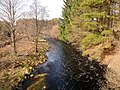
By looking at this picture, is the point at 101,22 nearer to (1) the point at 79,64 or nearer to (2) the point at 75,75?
(1) the point at 79,64

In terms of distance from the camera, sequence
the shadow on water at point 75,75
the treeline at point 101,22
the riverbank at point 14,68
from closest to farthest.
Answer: the riverbank at point 14,68 < the shadow on water at point 75,75 < the treeline at point 101,22

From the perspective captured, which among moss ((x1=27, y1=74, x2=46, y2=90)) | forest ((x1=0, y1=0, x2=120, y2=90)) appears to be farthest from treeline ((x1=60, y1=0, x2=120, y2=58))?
moss ((x1=27, y1=74, x2=46, y2=90))

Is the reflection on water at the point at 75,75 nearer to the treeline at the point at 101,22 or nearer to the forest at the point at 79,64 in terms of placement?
the forest at the point at 79,64

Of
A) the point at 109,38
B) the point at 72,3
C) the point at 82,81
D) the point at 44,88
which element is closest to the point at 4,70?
the point at 44,88

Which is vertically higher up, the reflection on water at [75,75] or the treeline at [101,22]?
the treeline at [101,22]

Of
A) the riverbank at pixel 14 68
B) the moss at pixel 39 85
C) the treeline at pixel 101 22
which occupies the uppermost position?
the treeline at pixel 101 22

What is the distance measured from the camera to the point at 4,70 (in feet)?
74.8

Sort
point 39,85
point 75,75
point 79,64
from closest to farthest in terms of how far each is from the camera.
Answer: point 39,85
point 75,75
point 79,64

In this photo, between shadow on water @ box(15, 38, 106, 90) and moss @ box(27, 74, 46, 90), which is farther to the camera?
shadow on water @ box(15, 38, 106, 90)

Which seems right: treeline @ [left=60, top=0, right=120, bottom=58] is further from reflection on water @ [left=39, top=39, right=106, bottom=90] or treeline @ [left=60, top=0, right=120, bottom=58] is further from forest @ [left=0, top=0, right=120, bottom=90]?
reflection on water @ [left=39, top=39, right=106, bottom=90]

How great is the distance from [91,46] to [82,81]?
1371 cm

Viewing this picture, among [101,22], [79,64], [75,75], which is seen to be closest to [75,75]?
[75,75]

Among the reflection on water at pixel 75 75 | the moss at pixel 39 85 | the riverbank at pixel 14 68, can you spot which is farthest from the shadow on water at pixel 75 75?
the riverbank at pixel 14 68

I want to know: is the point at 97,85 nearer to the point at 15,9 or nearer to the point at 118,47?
the point at 118,47
